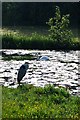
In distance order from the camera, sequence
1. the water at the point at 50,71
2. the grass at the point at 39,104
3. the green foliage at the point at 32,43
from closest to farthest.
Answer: the grass at the point at 39,104
the water at the point at 50,71
the green foliage at the point at 32,43

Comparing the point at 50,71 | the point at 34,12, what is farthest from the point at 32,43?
the point at 34,12

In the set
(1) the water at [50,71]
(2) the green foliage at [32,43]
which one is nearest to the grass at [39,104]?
(1) the water at [50,71]

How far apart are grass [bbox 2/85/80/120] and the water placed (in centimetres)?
184

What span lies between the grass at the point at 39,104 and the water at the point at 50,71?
1838mm

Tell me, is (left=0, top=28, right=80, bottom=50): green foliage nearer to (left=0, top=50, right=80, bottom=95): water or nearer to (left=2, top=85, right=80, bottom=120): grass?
(left=0, top=50, right=80, bottom=95): water

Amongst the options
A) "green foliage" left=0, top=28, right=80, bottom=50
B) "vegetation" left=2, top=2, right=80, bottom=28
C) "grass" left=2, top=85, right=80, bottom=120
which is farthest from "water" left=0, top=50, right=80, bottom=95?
"vegetation" left=2, top=2, right=80, bottom=28

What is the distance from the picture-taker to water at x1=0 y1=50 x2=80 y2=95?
19031mm

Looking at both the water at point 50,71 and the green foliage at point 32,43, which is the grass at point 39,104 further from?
the green foliage at point 32,43

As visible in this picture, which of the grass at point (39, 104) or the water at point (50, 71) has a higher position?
the grass at point (39, 104)

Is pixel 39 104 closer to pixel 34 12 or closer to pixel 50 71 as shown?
pixel 50 71

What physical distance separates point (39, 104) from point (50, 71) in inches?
392

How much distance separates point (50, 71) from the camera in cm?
2316

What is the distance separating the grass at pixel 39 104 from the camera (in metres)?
11.9

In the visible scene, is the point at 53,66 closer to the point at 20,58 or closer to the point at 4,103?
the point at 20,58
